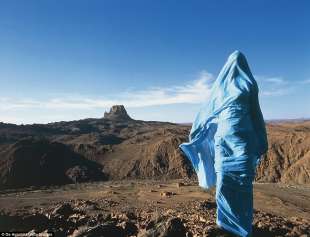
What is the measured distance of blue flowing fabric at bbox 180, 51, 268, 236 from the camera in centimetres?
1041

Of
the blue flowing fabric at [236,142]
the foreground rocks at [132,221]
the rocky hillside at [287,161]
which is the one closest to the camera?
the blue flowing fabric at [236,142]

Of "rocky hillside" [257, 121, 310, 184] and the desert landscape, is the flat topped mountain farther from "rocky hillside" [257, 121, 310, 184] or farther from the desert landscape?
"rocky hillside" [257, 121, 310, 184]

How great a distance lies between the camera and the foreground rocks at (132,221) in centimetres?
1316

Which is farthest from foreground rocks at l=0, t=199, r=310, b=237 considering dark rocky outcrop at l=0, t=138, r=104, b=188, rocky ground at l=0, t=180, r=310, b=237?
dark rocky outcrop at l=0, t=138, r=104, b=188

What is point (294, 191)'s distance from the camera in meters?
25.1

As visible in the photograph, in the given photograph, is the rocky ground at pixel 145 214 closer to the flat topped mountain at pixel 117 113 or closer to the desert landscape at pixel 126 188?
the desert landscape at pixel 126 188

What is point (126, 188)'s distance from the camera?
24.6 metres

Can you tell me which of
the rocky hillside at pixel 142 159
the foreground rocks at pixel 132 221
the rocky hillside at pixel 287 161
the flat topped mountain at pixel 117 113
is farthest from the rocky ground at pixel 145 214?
the flat topped mountain at pixel 117 113

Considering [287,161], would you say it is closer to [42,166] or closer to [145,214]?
[42,166]

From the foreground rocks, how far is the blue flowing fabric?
163cm

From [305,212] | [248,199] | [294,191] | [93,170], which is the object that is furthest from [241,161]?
[93,170]

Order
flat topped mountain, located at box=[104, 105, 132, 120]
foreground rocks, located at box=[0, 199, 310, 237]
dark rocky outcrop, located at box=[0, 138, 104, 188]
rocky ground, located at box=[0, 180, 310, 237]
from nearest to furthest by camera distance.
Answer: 1. foreground rocks, located at box=[0, 199, 310, 237]
2. rocky ground, located at box=[0, 180, 310, 237]
3. dark rocky outcrop, located at box=[0, 138, 104, 188]
4. flat topped mountain, located at box=[104, 105, 132, 120]

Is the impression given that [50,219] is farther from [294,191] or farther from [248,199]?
[294,191]

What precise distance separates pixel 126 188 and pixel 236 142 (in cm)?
1484
